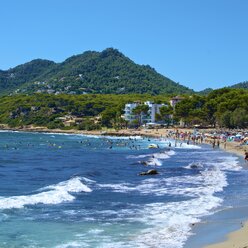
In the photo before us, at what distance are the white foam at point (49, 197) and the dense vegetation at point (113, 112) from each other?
77.3m

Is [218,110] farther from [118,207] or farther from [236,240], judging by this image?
[236,240]

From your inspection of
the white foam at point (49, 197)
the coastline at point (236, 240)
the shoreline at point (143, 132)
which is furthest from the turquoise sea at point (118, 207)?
the shoreline at point (143, 132)

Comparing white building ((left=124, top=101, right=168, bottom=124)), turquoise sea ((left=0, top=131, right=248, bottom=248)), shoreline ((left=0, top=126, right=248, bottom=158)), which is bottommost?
turquoise sea ((left=0, top=131, right=248, bottom=248))

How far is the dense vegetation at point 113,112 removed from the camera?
11944 centimetres

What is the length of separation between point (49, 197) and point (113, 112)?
125720 millimetres

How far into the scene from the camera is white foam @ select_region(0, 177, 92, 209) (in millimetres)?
28619

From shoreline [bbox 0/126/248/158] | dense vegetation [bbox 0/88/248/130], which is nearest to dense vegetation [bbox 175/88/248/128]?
dense vegetation [bbox 0/88/248/130]

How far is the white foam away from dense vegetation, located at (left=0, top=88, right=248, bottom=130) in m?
77.3

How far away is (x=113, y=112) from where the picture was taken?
513 ft

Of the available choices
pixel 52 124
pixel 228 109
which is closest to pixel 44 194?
pixel 228 109

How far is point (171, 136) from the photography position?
114562 millimetres

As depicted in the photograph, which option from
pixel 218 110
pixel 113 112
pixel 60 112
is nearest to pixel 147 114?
pixel 113 112

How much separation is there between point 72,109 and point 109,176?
145961mm

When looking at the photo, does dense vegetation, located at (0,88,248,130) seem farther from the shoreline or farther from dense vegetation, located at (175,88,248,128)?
the shoreline
